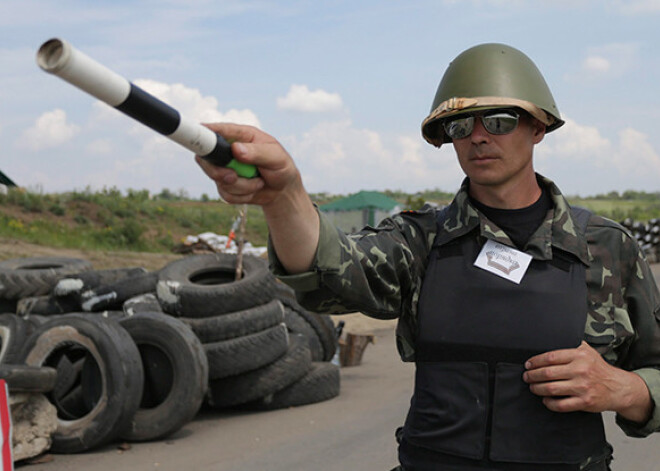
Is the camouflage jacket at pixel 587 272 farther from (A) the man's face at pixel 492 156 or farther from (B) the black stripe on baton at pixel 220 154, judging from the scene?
(B) the black stripe on baton at pixel 220 154

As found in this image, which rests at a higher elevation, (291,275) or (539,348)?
(291,275)

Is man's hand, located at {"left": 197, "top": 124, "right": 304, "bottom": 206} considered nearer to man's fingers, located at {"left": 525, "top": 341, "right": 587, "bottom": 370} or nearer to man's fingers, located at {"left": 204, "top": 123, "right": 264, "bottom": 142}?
man's fingers, located at {"left": 204, "top": 123, "right": 264, "bottom": 142}

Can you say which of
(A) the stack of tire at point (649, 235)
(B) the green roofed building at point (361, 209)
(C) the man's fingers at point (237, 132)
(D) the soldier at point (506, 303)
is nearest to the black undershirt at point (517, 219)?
(D) the soldier at point (506, 303)

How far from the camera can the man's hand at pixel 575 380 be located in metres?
2.27

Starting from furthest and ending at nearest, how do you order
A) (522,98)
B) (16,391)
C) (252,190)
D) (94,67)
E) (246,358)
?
1. (246,358)
2. (16,391)
3. (522,98)
4. (252,190)
5. (94,67)

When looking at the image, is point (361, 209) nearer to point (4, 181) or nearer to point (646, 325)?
point (4, 181)

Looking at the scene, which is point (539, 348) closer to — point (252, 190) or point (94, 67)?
point (252, 190)

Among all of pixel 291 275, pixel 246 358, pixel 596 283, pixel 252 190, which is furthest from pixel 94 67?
pixel 246 358

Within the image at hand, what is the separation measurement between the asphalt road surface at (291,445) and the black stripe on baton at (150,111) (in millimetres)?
4701

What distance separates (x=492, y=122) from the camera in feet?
8.04

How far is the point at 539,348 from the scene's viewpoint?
2.36 meters

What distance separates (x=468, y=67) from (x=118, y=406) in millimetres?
4706

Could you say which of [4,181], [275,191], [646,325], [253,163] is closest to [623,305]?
[646,325]

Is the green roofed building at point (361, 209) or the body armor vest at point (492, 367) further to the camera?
the green roofed building at point (361, 209)
